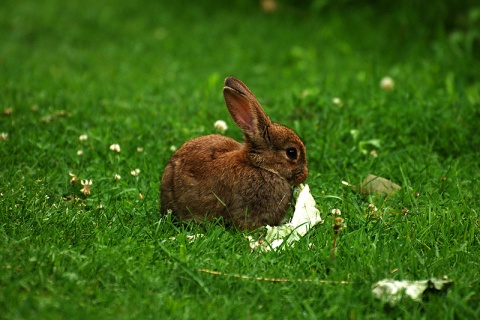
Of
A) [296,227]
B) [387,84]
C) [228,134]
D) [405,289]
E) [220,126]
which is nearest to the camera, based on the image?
[405,289]

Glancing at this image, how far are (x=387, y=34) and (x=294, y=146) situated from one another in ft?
17.9

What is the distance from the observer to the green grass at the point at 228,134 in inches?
141

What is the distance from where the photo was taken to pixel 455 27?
30.9 feet

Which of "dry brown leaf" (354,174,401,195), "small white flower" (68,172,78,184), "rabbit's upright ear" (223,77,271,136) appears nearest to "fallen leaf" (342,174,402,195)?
"dry brown leaf" (354,174,401,195)

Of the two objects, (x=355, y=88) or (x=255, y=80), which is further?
(x=255, y=80)

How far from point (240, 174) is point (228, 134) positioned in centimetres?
157

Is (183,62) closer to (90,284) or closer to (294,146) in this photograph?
(294,146)

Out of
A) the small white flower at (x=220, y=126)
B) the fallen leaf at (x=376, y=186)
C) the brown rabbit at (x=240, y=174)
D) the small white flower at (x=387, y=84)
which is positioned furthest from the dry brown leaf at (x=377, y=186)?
the small white flower at (x=387, y=84)

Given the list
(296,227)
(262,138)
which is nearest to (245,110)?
(262,138)

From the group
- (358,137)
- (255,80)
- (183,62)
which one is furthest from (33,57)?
(358,137)

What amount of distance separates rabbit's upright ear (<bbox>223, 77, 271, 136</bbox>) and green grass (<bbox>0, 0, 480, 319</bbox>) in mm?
713

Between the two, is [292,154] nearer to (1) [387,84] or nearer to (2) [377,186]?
(2) [377,186]

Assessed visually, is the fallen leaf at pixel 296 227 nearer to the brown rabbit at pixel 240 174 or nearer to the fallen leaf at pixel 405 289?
the brown rabbit at pixel 240 174

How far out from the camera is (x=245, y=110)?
470 centimetres
